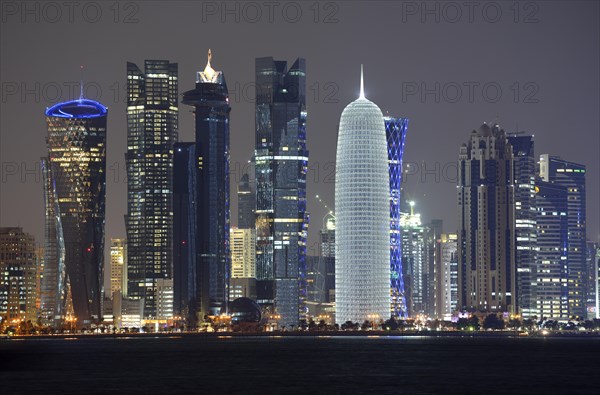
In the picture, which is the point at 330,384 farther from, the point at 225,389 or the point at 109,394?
the point at 109,394

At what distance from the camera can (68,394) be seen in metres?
184

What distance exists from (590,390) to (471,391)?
49.9 feet

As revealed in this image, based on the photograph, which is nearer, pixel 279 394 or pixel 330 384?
pixel 279 394

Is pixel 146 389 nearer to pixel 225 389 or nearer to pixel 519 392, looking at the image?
pixel 225 389

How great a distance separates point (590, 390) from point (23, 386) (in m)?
71.5

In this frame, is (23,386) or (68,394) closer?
(68,394)

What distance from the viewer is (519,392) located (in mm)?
187250

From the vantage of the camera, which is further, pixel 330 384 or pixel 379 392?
pixel 330 384

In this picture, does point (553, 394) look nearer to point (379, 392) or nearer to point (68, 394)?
point (379, 392)

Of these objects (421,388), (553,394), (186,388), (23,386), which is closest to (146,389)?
(186,388)

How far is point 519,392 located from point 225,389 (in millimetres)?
36075

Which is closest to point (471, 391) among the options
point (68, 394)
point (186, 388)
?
point (186, 388)

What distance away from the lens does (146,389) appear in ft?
623

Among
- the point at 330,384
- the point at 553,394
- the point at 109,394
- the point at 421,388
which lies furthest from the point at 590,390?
the point at 109,394
